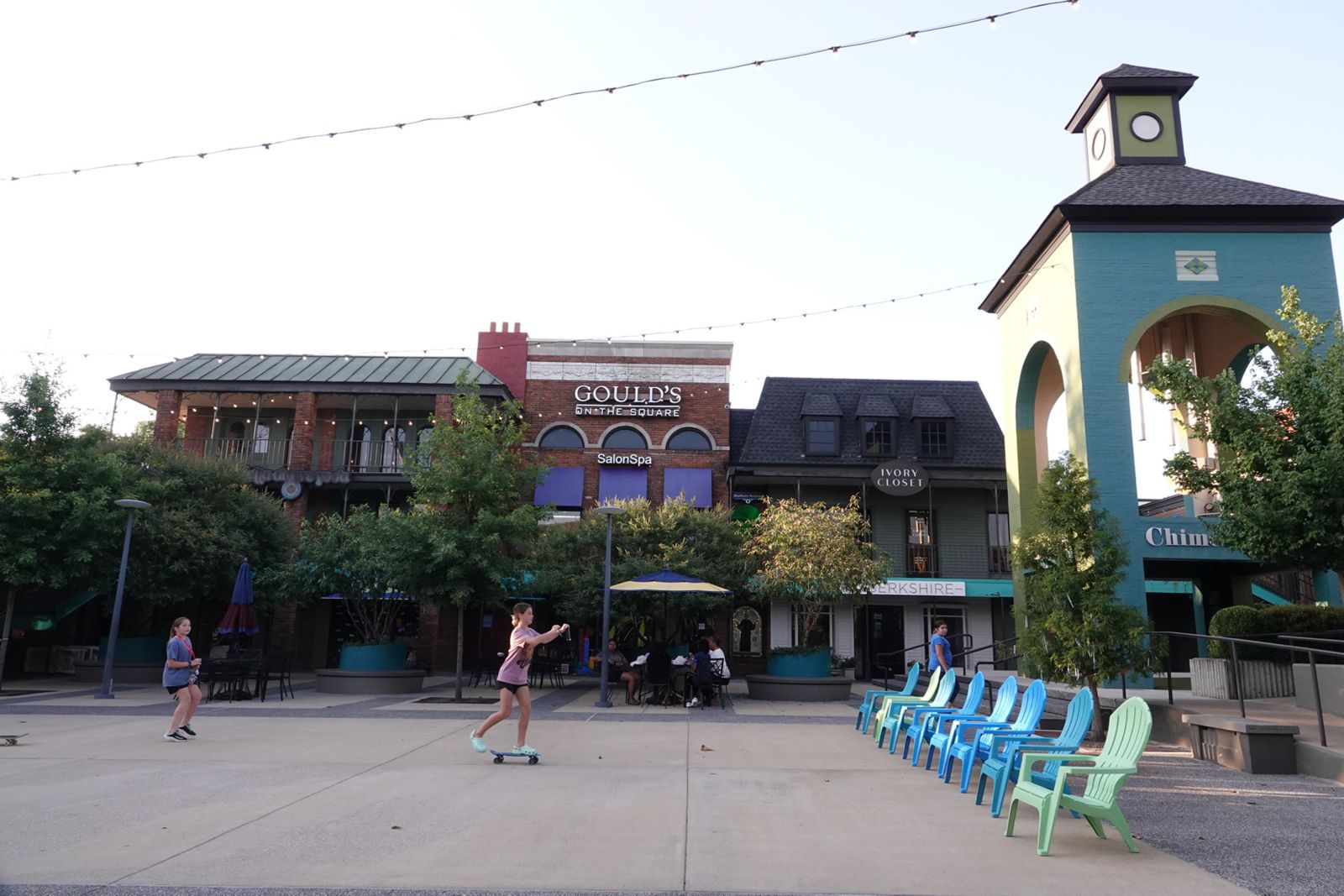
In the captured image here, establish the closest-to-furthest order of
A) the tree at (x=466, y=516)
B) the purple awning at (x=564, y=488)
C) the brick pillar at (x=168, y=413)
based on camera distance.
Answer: the tree at (x=466, y=516) < the brick pillar at (x=168, y=413) < the purple awning at (x=564, y=488)

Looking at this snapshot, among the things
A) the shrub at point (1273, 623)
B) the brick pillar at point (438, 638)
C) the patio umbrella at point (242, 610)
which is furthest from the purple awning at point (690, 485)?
the shrub at point (1273, 623)

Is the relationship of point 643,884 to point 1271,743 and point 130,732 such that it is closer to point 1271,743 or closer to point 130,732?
point 1271,743

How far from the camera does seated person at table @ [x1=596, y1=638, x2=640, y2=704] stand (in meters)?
16.0

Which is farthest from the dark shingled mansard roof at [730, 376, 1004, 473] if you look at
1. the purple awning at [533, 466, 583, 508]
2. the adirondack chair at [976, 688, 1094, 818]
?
the adirondack chair at [976, 688, 1094, 818]

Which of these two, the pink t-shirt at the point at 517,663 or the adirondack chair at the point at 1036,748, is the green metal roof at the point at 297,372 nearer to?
the pink t-shirt at the point at 517,663

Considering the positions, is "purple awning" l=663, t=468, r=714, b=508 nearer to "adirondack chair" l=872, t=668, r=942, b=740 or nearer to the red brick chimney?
the red brick chimney

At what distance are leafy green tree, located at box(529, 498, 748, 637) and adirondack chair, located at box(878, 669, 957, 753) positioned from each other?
8559mm

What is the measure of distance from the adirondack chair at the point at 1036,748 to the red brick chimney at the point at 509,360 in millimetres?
21431

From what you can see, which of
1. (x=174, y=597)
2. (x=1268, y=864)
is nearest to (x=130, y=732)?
(x=174, y=597)

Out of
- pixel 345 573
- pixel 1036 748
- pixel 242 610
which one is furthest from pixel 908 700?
pixel 345 573

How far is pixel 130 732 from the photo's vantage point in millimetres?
10867

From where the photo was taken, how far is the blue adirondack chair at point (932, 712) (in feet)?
27.0

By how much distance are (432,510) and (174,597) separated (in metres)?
6.72

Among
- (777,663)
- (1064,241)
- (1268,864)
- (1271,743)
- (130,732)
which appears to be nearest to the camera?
(1268,864)
